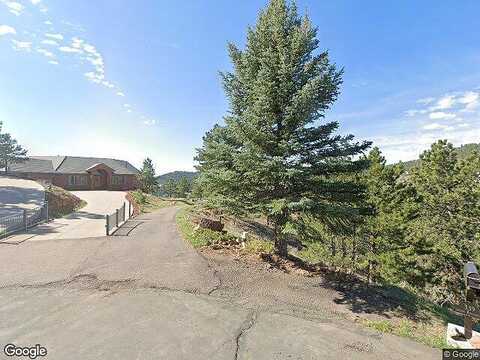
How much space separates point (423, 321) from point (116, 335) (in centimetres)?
1049

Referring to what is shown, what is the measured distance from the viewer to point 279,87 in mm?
12398

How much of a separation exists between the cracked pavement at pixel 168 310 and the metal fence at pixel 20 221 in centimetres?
367

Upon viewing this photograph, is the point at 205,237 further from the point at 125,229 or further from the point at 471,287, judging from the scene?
the point at 471,287

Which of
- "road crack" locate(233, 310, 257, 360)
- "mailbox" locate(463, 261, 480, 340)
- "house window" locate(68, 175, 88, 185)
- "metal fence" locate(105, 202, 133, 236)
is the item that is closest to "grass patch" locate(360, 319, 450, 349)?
"road crack" locate(233, 310, 257, 360)

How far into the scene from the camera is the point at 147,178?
2269 inches

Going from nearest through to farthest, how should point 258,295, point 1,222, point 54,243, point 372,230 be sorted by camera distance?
point 258,295, point 54,243, point 1,222, point 372,230

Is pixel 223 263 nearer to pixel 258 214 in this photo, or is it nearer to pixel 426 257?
pixel 258 214

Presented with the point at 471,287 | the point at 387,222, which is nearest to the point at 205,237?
the point at 471,287

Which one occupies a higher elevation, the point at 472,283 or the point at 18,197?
the point at 18,197

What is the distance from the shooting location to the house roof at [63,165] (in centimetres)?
4834

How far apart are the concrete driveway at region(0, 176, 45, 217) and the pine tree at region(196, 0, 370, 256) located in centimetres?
1854

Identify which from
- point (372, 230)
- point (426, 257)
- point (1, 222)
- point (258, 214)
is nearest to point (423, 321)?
point (258, 214)

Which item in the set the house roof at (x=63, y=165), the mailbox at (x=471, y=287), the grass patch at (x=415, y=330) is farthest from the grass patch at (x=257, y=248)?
the house roof at (x=63, y=165)

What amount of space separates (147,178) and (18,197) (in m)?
31.3
